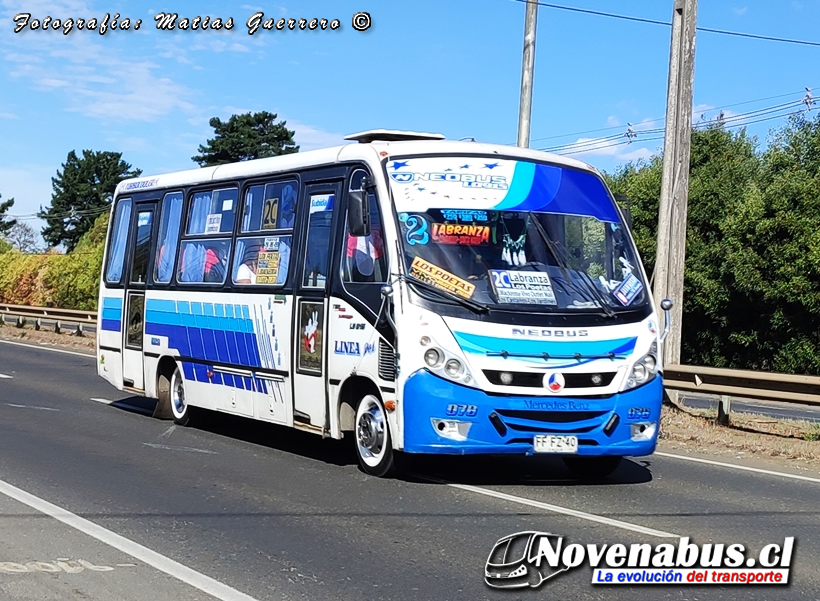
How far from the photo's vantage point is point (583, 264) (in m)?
10.5

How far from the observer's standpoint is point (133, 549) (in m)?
7.49

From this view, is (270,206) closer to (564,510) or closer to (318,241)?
(318,241)

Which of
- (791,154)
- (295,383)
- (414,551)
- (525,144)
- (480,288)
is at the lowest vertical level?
(414,551)

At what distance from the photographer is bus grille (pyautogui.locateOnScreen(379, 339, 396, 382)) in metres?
10.0

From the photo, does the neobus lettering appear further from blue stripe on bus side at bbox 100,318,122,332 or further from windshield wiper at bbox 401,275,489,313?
blue stripe on bus side at bbox 100,318,122,332

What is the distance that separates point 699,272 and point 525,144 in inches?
597

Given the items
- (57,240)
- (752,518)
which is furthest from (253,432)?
(57,240)

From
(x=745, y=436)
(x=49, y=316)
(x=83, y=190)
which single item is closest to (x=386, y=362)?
(x=745, y=436)

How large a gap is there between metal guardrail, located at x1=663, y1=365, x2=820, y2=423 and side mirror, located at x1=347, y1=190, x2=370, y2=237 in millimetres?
6563

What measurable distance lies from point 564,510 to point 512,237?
2460 millimetres

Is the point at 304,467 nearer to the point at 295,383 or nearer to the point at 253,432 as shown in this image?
the point at 295,383

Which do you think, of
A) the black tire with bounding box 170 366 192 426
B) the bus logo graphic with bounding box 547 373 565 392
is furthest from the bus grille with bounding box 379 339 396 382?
the black tire with bounding box 170 366 192 426

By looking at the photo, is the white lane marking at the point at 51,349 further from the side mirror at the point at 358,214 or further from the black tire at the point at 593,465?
the black tire at the point at 593,465

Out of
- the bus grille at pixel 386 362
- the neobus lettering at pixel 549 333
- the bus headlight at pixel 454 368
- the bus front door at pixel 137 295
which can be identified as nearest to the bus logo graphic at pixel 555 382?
the neobus lettering at pixel 549 333
